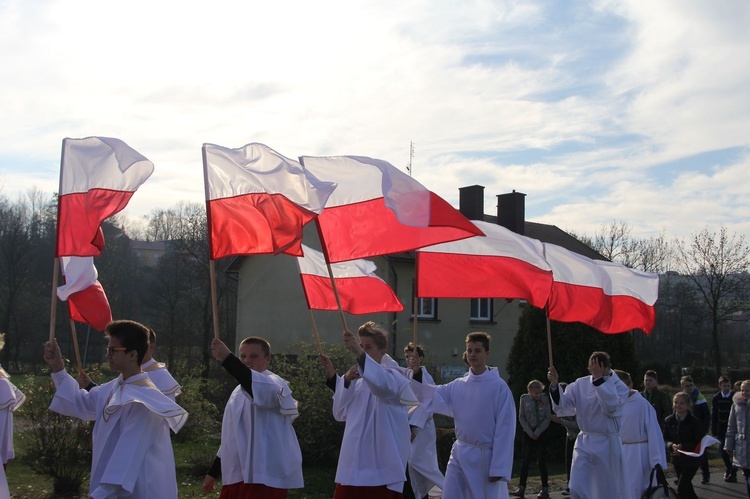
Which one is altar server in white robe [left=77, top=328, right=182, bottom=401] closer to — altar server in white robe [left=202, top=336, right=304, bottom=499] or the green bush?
altar server in white robe [left=202, top=336, right=304, bottom=499]

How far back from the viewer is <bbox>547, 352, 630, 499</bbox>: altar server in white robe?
9.51 metres

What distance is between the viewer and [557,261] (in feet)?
33.5

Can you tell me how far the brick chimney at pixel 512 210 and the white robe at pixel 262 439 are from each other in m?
30.0

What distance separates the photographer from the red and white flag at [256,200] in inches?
258

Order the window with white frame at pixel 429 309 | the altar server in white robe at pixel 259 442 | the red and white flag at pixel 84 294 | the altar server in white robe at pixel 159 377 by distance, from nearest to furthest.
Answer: the altar server in white robe at pixel 259 442 → the altar server in white robe at pixel 159 377 → the red and white flag at pixel 84 294 → the window with white frame at pixel 429 309

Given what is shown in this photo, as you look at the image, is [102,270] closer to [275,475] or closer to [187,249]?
[187,249]

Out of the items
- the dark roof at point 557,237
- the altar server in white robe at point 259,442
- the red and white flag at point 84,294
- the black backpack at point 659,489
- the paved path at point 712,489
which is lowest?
the paved path at point 712,489

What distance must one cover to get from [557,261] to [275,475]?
5.22 meters

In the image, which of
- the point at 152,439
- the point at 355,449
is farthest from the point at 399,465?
the point at 152,439

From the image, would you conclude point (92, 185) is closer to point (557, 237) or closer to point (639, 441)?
point (639, 441)

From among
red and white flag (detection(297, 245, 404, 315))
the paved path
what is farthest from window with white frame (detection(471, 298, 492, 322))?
red and white flag (detection(297, 245, 404, 315))

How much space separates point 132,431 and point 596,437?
254 inches

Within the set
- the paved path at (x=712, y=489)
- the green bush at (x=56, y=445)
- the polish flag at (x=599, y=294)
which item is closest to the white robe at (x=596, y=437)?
the polish flag at (x=599, y=294)

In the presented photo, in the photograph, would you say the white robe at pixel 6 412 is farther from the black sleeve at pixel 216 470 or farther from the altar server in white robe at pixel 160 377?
the black sleeve at pixel 216 470
